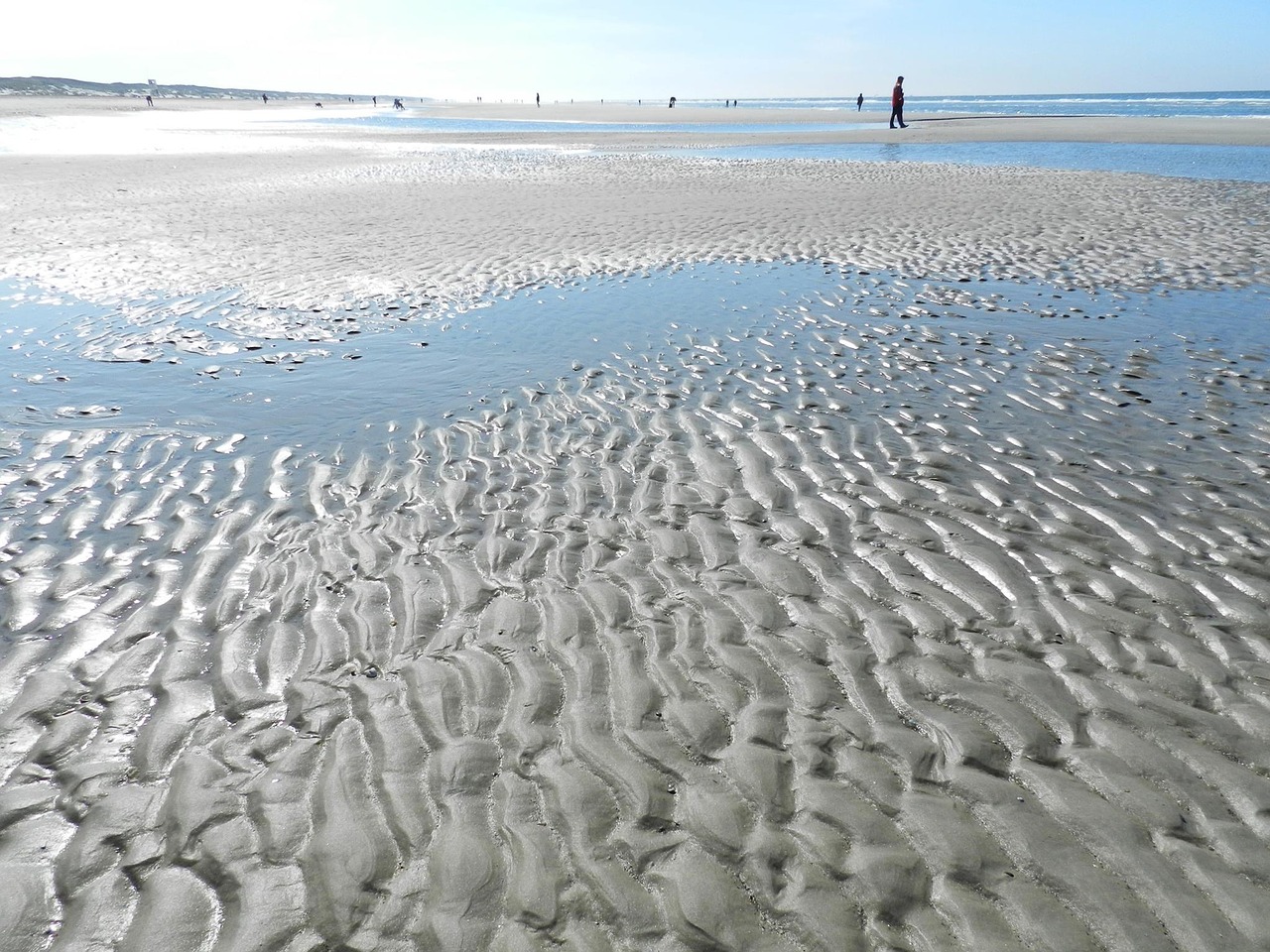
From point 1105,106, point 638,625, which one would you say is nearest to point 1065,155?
point 638,625

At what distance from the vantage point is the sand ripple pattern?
2.89 m

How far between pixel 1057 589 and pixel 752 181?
72.1ft

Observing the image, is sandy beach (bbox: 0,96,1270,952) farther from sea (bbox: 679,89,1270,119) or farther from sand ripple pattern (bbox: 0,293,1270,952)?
sea (bbox: 679,89,1270,119)

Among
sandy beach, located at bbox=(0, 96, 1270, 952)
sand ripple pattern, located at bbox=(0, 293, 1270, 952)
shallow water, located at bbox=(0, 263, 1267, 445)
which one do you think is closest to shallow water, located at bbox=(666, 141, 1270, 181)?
shallow water, located at bbox=(0, 263, 1267, 445)

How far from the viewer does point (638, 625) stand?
14.7 ft

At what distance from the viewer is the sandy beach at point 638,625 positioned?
9.66 ft

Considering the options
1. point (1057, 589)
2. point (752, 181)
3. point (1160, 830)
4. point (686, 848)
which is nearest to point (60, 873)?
point (686, 848)

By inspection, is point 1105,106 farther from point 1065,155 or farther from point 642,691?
point 642,691

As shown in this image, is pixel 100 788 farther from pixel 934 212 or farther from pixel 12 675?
pixel 934 212

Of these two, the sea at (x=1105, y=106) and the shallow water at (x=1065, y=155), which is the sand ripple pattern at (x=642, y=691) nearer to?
the shallow water at (x=1065, y=155)

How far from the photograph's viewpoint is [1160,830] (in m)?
3.13

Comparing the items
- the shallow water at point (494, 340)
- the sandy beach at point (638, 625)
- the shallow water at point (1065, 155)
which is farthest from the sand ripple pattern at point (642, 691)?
the shallow water at point (1065, 155)

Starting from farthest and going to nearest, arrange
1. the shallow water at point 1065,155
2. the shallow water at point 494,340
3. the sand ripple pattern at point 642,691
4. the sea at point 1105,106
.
→ the sea at point 1105,106 → the shallow water at point 1065,155 → the shallow water at point 494,340 → the sand ripple pattern at point 642,691

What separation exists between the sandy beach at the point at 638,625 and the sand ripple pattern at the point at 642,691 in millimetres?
21
